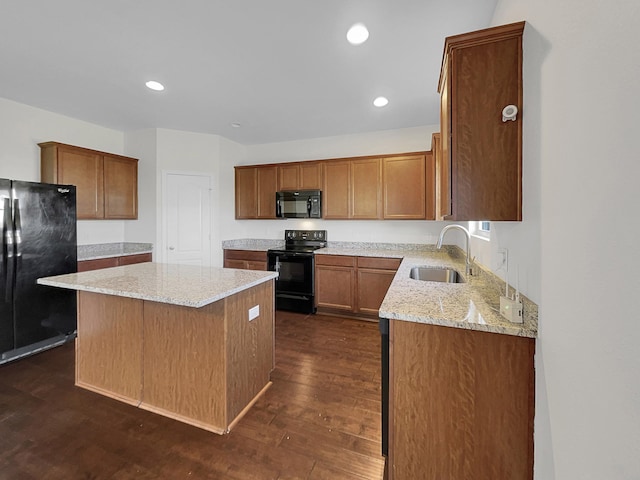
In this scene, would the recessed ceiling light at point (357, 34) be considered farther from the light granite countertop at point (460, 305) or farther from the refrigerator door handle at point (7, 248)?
the refrigerator door handle at point (7, 248)

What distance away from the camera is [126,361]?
1.96 metres

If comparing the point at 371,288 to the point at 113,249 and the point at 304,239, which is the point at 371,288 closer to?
the point at 304,239

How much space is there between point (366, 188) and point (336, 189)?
1.50 feet

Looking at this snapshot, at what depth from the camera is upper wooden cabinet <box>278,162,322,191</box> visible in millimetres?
4199

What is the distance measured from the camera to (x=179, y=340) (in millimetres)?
1780

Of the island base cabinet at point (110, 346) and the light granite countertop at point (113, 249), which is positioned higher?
the light granite countertop at point (113, 249)

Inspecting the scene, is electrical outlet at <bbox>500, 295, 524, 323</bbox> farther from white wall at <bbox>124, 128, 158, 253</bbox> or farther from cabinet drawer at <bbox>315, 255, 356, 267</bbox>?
white wall at <bbox>124, 128, 158, 253</bbox>

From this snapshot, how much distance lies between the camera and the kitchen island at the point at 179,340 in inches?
66.7

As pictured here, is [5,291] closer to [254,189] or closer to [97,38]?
[97,38]

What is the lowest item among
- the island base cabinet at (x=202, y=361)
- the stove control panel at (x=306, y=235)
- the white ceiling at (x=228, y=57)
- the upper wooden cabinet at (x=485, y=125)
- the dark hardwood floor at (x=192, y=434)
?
the dark hardwood floor at (x=192, y=434)

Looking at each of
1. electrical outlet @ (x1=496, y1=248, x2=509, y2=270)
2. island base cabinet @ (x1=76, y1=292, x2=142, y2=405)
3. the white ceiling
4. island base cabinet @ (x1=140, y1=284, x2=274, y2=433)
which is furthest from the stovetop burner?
electrical outlet @ (x1=496, y1=248, x2=509, y2=270)

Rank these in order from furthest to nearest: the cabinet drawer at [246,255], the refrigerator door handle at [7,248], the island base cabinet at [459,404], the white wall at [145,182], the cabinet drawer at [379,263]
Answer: the cabinet drawer at [246,255]
the white wall at [145,182]
the cabinet drawer at [379,263]
the refrigerator door handle at [7,248]
the island base cabinet at [459,404]

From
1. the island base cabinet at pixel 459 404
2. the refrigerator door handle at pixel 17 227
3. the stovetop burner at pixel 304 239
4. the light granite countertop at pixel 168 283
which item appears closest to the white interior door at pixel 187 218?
the stovetop burner at pixel 304 239

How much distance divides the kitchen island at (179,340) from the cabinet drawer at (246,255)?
6.79ft
